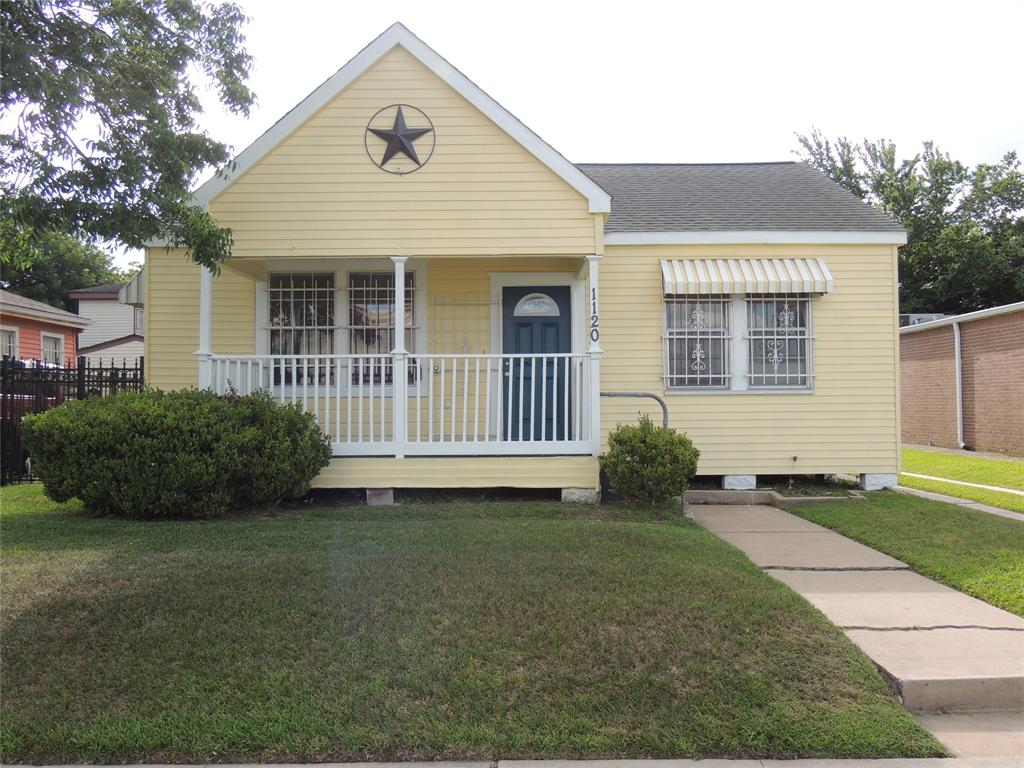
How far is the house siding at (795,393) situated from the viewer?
9.58 m

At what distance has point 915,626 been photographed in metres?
4.66

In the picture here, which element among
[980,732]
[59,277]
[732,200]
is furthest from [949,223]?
[59,277]

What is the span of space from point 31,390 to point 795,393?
10149 mm

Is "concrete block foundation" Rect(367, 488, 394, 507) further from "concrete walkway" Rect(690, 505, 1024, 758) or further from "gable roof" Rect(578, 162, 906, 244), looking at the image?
"gable roof" Rect(578, 162, 906, 244)

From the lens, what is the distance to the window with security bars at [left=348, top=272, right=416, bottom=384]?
9422 millimetres

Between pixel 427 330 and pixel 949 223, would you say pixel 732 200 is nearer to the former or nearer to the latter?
pixel 427 330

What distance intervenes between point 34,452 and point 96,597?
3228 mm

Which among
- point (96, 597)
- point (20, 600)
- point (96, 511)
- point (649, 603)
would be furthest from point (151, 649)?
point (96, 511)

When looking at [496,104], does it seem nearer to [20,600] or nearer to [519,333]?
[519,333]

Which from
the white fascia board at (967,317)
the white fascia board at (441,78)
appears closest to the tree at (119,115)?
the white fascia board at (441,78)

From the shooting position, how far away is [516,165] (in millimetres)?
8281

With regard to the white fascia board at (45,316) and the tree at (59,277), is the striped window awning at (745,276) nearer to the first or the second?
the white fascia board at (45,316)

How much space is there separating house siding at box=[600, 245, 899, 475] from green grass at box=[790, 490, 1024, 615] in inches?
34.0

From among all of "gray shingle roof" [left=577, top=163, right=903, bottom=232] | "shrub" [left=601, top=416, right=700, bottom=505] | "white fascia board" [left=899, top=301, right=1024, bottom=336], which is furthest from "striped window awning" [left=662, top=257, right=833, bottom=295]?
"white fascia board" [left=899, top=301, right=1024, bottom=336]
